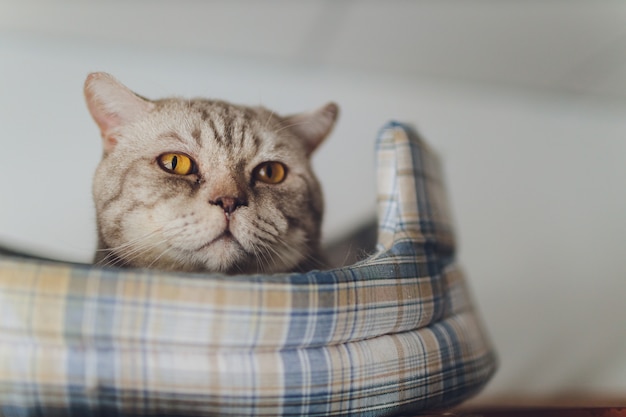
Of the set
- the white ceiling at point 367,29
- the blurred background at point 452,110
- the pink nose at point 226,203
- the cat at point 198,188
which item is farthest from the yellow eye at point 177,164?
the white ceiling at point 367,29

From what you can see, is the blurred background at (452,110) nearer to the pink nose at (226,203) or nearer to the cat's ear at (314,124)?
the cat's ear at (314,124)

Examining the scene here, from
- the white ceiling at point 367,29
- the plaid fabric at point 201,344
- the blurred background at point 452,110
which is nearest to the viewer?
the plaid fabric at point 201,344

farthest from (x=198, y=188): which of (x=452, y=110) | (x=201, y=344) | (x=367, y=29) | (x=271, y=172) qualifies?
(x=452, y=110)

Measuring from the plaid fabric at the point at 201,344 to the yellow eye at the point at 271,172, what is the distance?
0.93 feet

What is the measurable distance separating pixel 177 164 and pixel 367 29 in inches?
42.8

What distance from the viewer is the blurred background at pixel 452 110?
4.04ft

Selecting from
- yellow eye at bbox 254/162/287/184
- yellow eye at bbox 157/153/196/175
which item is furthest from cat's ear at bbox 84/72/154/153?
yellow eye at bbox 254/162/287/184

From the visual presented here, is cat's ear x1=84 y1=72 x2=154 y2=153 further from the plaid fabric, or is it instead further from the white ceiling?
the white ceiling

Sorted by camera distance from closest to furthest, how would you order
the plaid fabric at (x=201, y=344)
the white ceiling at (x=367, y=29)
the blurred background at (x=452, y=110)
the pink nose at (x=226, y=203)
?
the plaid fabric at (x=201, y=344)
the pink nose at (x=226, y=203)
the blurred background at (x=452, y=110)
the white ceiling at (x=367, y=29)

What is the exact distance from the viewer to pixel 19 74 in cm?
132

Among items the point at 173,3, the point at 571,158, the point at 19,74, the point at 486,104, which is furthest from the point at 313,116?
the point at 571,158

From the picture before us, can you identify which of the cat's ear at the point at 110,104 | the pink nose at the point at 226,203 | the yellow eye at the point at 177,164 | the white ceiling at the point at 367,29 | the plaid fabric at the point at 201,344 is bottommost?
the plaid fabric at the point at 201,344

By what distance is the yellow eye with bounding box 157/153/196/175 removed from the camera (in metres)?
0.78

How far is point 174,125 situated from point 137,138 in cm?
7
